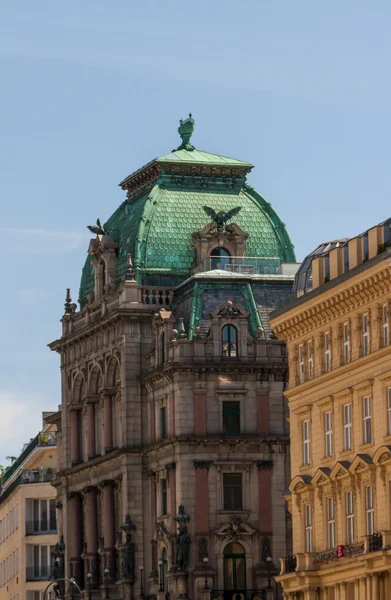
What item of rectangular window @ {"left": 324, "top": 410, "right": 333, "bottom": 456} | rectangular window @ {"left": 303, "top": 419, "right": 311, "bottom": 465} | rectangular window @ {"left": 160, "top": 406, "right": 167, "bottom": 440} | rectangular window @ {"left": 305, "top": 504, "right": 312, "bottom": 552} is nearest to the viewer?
rectangular window @ {"left": 324, "top": 410, "right": 333, "bottom": 456}

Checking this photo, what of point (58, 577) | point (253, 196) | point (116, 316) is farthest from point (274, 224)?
point (58, 577)

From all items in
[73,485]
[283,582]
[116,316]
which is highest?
[116,316]

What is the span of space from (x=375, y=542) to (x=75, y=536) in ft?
190

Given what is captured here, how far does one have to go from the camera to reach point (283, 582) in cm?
12575

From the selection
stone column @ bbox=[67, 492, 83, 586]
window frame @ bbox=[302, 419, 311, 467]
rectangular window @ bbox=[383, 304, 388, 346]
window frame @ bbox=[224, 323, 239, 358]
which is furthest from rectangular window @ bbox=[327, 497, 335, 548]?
stone column @ bbox=[67, 492, 83, 586]

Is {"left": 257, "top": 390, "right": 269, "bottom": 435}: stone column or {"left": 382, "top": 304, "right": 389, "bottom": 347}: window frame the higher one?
{"left": 257, "top": 390, "right": 269, "bottom": 435}: stone column

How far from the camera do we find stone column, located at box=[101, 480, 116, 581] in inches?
6339

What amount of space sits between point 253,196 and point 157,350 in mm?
16438

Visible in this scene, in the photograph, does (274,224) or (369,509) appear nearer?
(369,509)

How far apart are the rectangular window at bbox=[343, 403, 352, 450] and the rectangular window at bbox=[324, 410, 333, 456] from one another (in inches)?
74.7

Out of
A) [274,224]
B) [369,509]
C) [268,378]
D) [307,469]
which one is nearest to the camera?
[369,509]

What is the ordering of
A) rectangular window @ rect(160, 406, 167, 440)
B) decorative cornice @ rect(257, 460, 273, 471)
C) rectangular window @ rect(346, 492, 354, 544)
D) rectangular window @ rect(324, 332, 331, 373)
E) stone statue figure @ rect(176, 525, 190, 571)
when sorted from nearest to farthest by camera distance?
rectangular window @ rect(346, 492, 354, 544)
rectangular window @ rect(324, 332, 331, 373)
stone statue figure @ rect(176, 525, 190, 571)
decorative cornice @ rect(257, 460, 273, 471)
rectangular window @ rect(160, 406, 167, 440)

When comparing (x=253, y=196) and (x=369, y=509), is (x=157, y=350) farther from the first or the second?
(x=369, y=509)

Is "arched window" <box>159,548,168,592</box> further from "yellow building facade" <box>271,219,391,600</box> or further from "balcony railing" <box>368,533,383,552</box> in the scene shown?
"balcony railing" <box>368,533,383,552</box>
